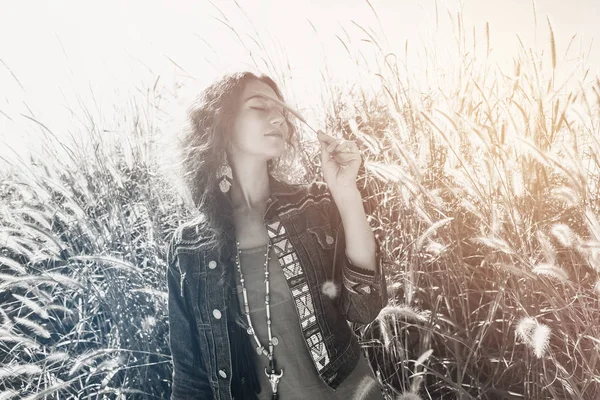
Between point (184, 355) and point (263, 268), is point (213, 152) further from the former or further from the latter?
point (184, 355)

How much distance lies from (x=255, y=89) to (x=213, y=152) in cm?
20

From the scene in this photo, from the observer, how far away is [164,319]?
1.64 metres

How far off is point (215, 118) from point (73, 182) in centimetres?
122

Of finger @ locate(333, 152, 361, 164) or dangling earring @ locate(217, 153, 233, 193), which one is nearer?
finger @ locate(333, 152, 361, 164)

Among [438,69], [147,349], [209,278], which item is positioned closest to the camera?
[209,278]

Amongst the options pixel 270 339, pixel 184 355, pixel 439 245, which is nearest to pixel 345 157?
pixel 439 245

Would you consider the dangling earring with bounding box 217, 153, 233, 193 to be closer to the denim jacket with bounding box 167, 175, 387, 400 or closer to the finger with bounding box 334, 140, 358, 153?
the denim jacket with bounding box 167, 175, 387, 400

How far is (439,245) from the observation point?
1080 millimetres

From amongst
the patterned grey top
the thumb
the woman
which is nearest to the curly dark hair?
the woman

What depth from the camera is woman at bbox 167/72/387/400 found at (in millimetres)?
1079

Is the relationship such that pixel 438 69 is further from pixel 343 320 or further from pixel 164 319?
pixel 164 319

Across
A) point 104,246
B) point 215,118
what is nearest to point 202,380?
point 215,118

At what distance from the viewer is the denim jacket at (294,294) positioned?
1084 mm

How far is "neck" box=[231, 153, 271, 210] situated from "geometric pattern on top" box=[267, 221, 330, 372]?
0.10 m
